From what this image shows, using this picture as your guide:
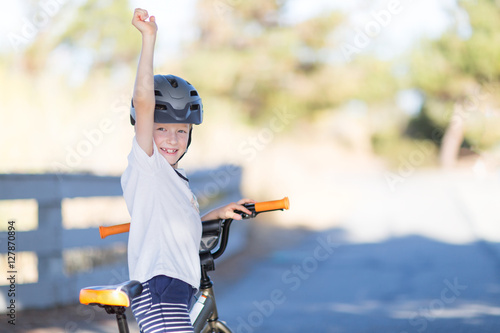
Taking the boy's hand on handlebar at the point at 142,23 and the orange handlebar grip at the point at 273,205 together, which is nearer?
the boy's hand on handlebar at the point at 142,23

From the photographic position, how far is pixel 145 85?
2.82 meters

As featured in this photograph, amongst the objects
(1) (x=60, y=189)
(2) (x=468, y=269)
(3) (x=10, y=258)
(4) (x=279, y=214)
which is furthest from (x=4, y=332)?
(4) (x=279, y=214)

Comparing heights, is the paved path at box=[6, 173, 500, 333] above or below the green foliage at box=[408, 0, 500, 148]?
below

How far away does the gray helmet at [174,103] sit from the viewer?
9.98 feet

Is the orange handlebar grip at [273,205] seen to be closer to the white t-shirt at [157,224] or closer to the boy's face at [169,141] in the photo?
the white t-shirt at [157,224]

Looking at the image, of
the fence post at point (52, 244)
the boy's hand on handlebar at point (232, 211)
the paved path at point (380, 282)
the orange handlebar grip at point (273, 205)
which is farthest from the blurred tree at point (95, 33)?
the orange handlebar grip at point (273, 205)

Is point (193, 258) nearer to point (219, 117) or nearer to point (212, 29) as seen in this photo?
point (219, 117)

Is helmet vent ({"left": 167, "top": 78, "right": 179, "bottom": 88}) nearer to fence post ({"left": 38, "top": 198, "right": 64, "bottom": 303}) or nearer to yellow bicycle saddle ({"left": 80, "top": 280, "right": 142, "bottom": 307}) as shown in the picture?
yellow bicycle saddle ({"left": 80, "top": 280, "right": 142, "bottom": 307})

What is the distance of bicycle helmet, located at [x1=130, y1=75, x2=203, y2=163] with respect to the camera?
3.04 m

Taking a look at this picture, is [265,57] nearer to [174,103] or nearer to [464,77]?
[464,77]

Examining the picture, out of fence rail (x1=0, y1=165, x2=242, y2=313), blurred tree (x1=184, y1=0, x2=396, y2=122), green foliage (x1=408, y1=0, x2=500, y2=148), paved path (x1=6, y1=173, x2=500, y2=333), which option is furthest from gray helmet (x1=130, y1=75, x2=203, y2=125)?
green foliage (x1=408, y1=0, x2=500, y2=148)

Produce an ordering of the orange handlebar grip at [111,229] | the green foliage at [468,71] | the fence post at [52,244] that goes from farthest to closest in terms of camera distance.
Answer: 1. the green foliage at [468,71]
2. the fence post at [52,244]
3. the orange handlebar grip at [111,229]

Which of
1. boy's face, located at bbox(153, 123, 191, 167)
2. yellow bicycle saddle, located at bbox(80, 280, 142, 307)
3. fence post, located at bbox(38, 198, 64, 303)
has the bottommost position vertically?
fence post, located at bbox(38, 198, 64, 303)

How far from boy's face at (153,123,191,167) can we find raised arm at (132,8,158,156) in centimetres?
12
